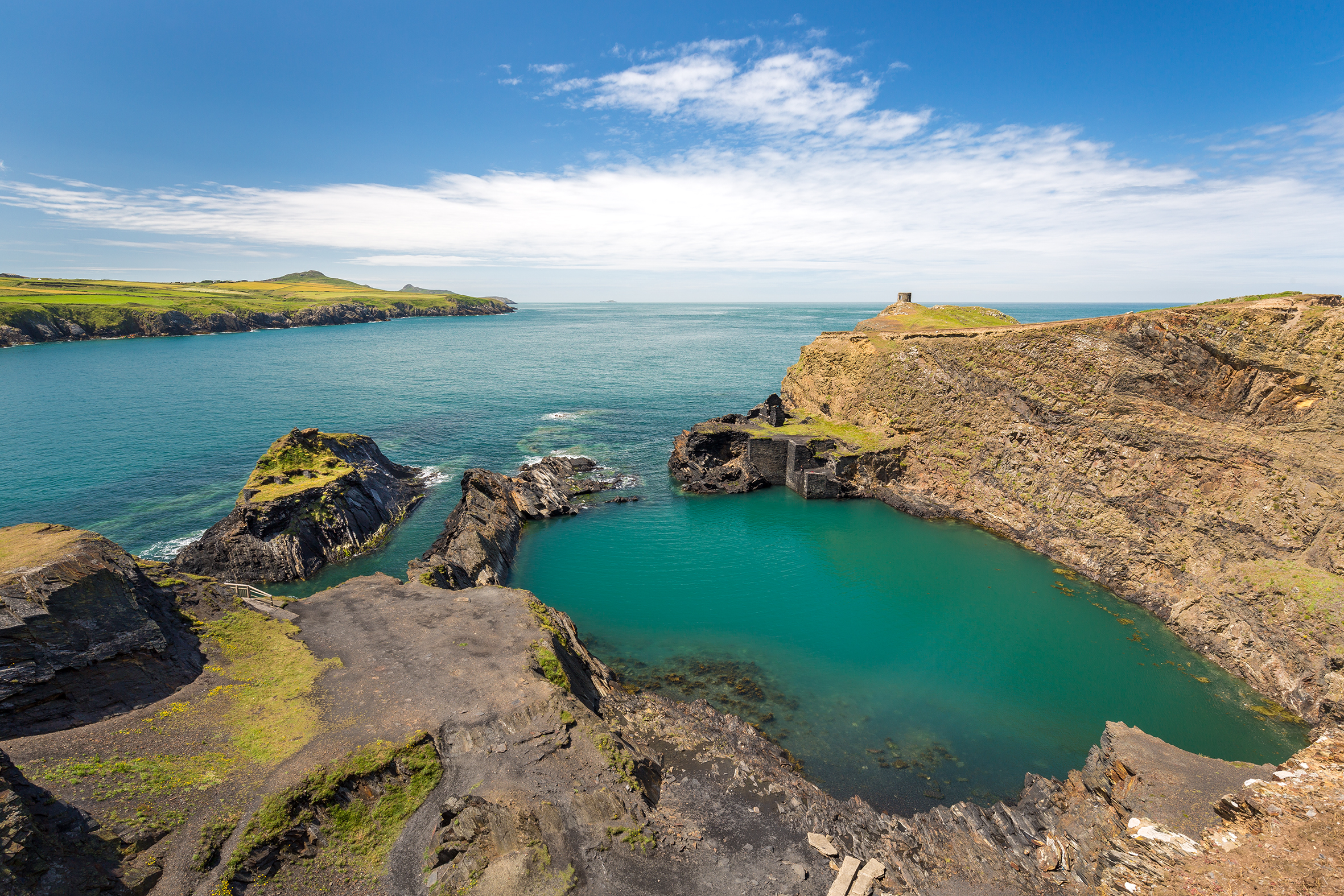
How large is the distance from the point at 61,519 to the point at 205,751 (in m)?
40.2

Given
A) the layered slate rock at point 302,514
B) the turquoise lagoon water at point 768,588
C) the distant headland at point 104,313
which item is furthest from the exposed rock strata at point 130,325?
the layered slate rock at point 302,514

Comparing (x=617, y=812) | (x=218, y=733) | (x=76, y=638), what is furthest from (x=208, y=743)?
(x=617, y=812)

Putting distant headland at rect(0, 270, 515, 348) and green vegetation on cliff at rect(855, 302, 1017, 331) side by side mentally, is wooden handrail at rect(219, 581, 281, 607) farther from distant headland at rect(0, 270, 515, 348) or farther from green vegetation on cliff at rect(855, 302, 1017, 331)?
distant headland at rect(0, 270, 515, 348)

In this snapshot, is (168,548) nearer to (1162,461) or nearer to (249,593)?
(249,593)

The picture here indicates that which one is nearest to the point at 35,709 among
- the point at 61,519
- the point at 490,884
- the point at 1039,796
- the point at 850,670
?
the point at 490,884

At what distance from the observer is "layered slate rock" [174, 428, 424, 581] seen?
113 feet

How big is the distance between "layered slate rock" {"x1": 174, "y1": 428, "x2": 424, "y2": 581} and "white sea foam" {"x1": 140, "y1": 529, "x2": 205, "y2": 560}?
1.93 metres

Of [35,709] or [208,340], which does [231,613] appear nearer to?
[35,709]

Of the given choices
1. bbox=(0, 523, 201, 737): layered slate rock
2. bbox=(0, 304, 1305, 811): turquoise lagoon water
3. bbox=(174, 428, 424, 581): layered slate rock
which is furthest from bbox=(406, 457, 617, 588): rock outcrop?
bbox=(0, 523, 201, 737): layered slate rock

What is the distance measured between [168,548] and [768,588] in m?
41.3

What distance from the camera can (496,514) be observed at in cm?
4106

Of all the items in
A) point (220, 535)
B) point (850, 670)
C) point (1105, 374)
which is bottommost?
point (850, 670)

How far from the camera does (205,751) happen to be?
15672 mm

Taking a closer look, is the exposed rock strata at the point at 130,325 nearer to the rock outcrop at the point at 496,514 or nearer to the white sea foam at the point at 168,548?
the white sea foam at the point at 168,548
